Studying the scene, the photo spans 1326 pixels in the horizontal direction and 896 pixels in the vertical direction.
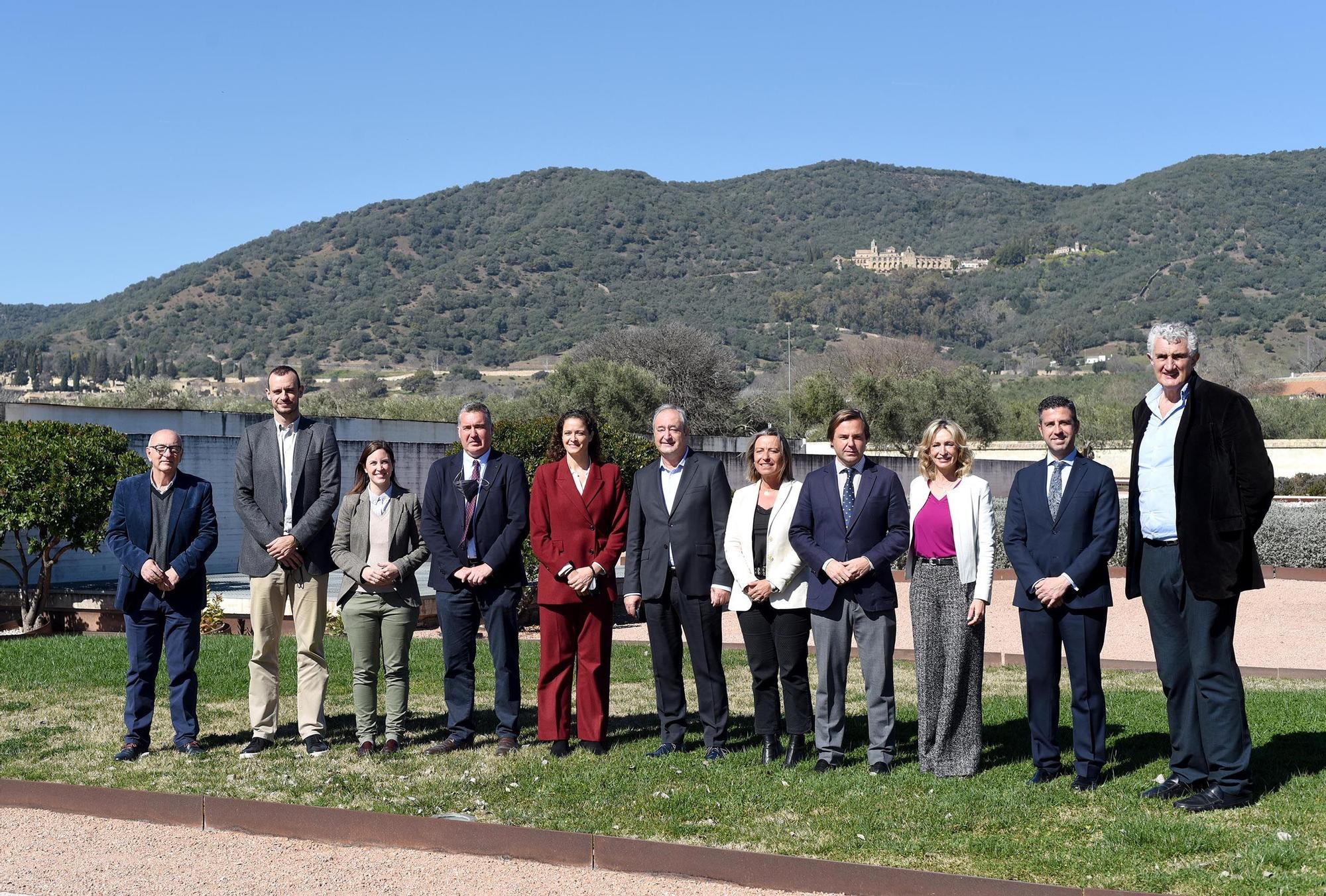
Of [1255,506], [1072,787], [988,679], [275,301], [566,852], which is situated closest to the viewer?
[566,852]

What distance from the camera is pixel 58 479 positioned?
13.7 metres

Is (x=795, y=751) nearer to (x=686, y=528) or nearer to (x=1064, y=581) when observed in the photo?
(x=686, y=528)

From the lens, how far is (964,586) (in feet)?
21.7

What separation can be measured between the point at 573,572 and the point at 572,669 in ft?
2.07

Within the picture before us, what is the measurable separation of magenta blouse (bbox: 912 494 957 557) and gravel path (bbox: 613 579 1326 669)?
5371 mm

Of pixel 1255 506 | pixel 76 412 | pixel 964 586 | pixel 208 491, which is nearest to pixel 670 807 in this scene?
pixel 964 586

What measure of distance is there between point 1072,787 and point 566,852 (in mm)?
2642

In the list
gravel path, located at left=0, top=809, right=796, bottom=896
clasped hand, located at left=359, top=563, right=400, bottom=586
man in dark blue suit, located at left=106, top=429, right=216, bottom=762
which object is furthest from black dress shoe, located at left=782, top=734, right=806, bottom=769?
man in dark blue suit, located at left=106, top=429, right=216, bottom=762

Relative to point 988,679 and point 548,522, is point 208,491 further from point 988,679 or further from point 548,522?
point 988,679

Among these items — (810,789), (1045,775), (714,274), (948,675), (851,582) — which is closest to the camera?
(810,789)

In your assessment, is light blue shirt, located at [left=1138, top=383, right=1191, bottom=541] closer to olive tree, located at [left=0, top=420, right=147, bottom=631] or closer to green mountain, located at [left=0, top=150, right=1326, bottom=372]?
olive tree, located at [left=0, top=420, right=147, bottom=631]

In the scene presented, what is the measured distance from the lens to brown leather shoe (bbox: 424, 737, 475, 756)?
725 cm

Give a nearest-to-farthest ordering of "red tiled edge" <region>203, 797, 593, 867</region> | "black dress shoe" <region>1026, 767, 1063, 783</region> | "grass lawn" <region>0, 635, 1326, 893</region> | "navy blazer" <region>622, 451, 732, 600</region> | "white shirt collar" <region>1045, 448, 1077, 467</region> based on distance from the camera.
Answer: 1. "grass lawn" <region>0, 635, 1326, 893</region>
2. "red tiled edge" <region>203, 797, 593, 867</region>
3. "black dress shoe" <region>1026, 767, 1063, 783</region>
4. "white shirt collar" <region>1045, 448, 1077, 467</region>
5. "navy blazer" <region>622, 451, 732, 600</region>

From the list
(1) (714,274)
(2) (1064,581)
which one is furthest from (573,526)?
(1) (714,274)
